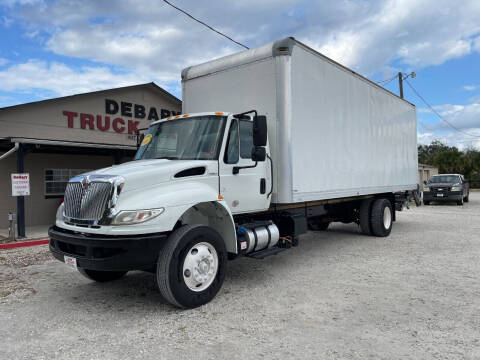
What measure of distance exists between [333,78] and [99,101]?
10.2 meters

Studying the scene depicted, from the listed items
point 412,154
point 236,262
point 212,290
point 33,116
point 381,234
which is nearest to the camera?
point 212,290

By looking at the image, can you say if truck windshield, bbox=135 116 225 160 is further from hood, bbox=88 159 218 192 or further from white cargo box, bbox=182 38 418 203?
white cargo box, bbox=182 38 418 203

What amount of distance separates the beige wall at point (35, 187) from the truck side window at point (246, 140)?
1049 centimetres

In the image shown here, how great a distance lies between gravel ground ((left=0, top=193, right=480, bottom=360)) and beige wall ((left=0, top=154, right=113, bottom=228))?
20.6 feet

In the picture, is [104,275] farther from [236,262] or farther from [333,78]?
[333,78]

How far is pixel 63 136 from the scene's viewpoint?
1304 cm

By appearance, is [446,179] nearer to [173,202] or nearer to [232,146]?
[232,146]

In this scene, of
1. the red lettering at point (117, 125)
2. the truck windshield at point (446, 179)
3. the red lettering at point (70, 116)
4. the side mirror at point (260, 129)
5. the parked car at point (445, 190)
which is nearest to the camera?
the side mirror at point (260, 129)

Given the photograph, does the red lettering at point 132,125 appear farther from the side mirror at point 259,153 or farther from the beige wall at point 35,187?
the side mirror at point 259,153

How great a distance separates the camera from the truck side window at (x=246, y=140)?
525 cm

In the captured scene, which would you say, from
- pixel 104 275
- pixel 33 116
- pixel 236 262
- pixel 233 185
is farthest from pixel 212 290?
pixel 33 116

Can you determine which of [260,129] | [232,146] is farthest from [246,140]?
[260,129]

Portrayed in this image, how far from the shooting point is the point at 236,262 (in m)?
6.84

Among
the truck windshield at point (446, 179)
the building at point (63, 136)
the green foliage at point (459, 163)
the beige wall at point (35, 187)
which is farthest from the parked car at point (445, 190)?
the green foliage at point (459, 163)
